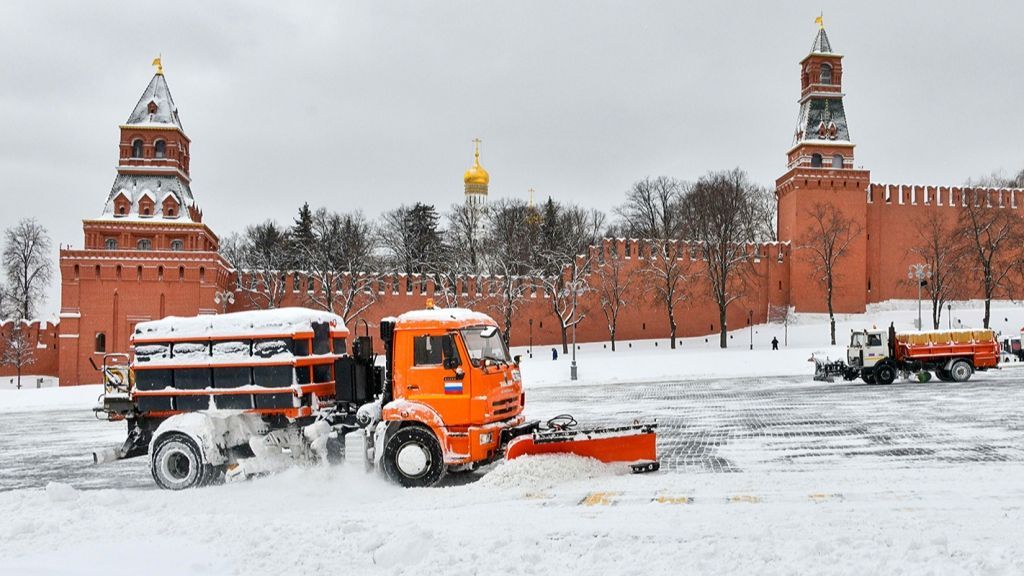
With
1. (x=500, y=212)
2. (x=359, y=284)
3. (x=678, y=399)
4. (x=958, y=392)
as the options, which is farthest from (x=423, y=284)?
(x=958, y=392)

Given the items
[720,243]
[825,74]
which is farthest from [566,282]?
[825,74]

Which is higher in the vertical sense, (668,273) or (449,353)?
(668,273)

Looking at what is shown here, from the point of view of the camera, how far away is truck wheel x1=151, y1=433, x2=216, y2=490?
1094 centimetres

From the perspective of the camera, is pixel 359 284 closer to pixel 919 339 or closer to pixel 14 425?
pixel 14 425

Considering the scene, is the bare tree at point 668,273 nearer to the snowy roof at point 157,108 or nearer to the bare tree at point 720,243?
the bare tree at point 720,243

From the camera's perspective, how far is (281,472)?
11375mm

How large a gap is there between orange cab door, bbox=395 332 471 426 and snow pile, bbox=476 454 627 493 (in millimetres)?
925

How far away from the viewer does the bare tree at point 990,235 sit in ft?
181

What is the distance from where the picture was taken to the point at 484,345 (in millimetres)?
11297

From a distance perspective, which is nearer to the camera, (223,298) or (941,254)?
(223,298)

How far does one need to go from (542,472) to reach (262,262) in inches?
2377

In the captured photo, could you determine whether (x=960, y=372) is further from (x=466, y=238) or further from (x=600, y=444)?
(x=466, y=238)

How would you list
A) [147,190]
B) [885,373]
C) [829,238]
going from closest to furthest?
[885,373] < [147,190] < [829,238]

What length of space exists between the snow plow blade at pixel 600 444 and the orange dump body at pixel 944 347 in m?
20.5
